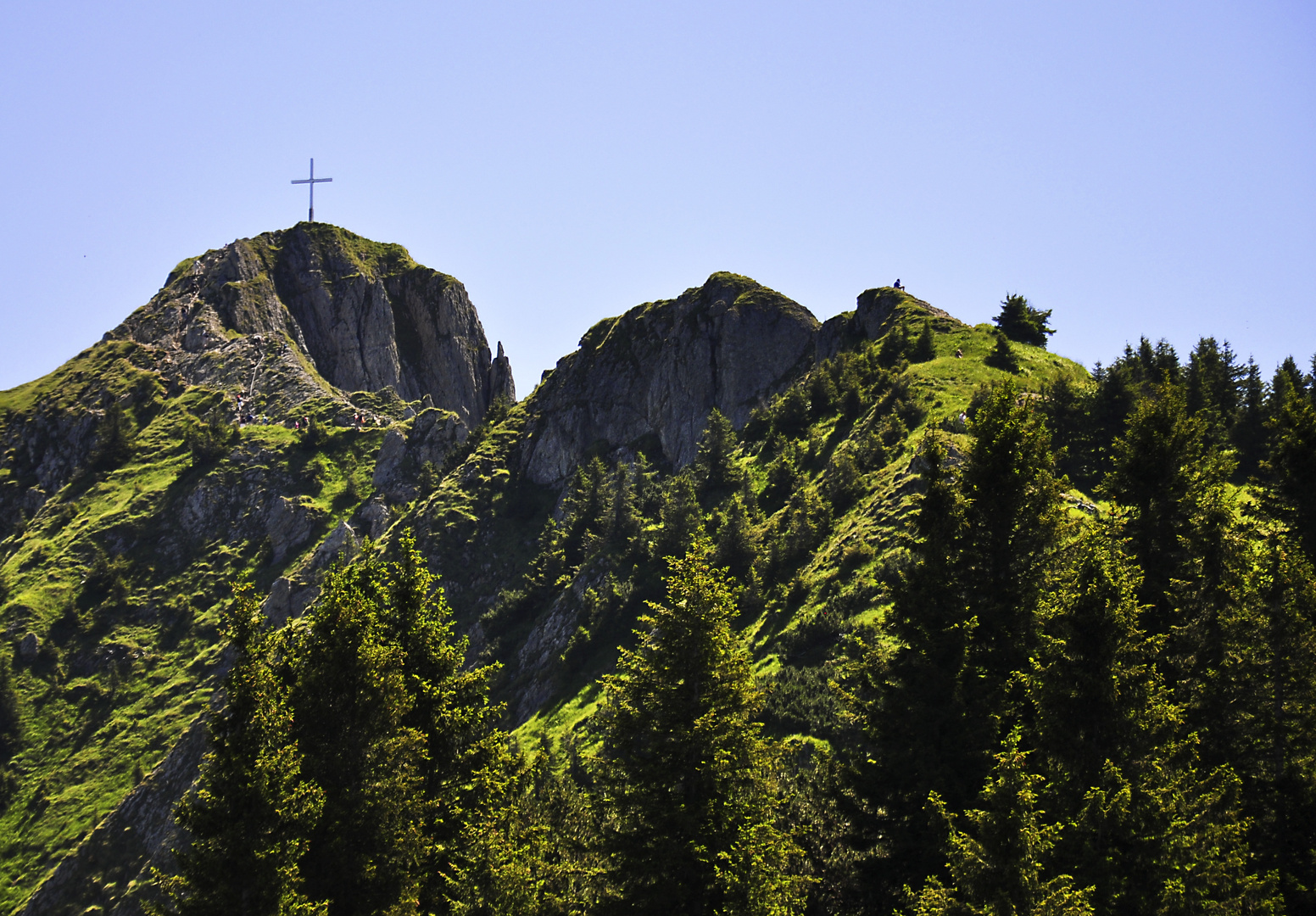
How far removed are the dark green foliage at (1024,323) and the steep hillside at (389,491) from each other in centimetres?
466

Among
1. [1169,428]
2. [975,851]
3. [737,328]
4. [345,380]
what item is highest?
[737,328]

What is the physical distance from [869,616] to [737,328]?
295ft

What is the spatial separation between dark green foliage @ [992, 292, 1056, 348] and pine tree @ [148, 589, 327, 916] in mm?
103224

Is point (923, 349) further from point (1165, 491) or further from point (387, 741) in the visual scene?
point (387, 741)

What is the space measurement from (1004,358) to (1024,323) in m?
12.2

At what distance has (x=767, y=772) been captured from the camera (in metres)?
26.7

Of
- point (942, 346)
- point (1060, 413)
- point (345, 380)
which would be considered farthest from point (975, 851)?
point (345, 380)

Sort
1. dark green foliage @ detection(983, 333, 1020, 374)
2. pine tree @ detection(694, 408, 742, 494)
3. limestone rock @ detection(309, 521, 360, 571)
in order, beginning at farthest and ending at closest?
limestone rock @ detection(309, 521, 360, 571)
pine tree @ detection(694, 408, 742, 494)
dark green foliage @ detection(983, 333, 1020, 374)

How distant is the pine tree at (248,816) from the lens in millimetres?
22984

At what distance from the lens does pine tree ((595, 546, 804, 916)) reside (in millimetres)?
24875

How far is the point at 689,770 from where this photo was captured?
26.3 metres

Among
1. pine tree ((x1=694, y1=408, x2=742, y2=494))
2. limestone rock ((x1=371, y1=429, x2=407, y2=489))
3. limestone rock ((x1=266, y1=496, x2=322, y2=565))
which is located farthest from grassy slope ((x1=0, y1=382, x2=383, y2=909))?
pine tree ((x1=694, y1=408, x2=742, y2=494))

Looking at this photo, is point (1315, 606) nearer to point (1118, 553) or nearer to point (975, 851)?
point (1118, 553)

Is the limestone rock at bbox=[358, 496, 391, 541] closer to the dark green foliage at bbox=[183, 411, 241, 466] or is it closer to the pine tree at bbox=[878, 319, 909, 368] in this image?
A: the dark green foliage at bbox=[183, 411, 241, 466]
